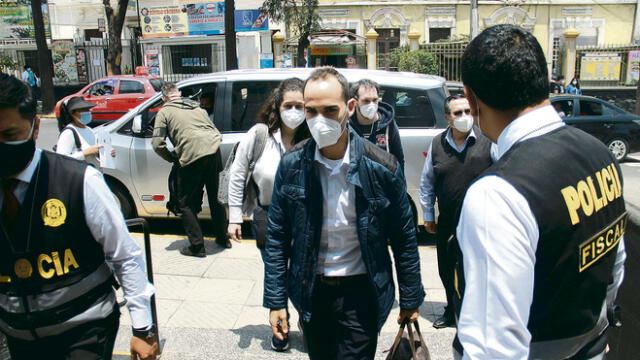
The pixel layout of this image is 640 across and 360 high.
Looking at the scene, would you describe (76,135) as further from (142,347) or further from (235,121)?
(142,347)

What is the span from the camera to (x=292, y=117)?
3816 mm

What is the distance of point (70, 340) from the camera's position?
2.25 m

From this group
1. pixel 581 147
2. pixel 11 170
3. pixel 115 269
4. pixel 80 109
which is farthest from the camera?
pixel 80 109

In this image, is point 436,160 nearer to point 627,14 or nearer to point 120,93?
point 120,93

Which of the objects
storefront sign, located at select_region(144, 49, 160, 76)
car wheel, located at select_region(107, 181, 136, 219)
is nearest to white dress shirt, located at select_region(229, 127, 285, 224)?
car wheel, located at select_region(107, 181, 136, 219)

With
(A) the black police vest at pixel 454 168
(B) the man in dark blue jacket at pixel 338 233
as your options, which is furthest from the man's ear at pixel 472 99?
(A) the black police vest at pixel 454 168

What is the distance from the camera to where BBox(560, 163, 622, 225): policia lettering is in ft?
4.91

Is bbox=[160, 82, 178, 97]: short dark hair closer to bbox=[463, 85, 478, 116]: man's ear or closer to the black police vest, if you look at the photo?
the black police vest

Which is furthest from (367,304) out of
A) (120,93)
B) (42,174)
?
(120,93)

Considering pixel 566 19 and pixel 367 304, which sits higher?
pixel 566 19

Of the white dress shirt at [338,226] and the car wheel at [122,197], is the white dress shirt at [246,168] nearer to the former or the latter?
the white dress shirt at [338,226]

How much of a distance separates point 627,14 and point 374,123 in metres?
32.5

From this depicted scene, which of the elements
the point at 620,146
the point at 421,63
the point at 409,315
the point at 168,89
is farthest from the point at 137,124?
the point at 421,63

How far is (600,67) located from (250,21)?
17.7 meters
